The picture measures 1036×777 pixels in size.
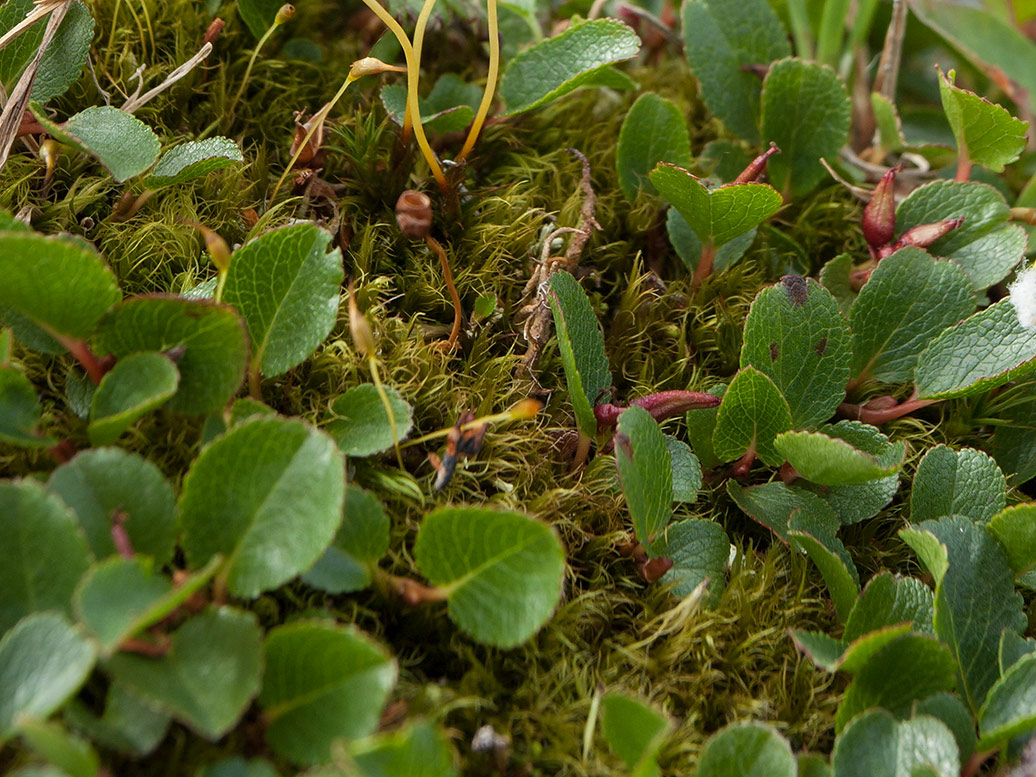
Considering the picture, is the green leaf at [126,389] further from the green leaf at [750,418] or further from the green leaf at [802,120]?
the green leaf at [802,120]

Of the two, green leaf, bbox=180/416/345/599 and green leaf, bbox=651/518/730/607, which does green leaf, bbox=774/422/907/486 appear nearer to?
green leaf, bbox=651/518/730/607

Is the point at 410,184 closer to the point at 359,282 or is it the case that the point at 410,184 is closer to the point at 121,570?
the point at 359,282

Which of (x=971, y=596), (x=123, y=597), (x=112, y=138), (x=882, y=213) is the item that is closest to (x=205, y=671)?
(x=123, y=597)

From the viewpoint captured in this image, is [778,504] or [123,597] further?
[778,504]

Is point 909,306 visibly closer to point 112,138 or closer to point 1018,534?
point 1018,534

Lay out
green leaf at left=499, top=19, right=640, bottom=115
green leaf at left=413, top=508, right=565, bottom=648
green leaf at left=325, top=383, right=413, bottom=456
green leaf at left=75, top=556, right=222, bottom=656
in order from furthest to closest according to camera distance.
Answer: green leaf at left=499, top=19, right=640, bottom=115
green leaf at left=325, top=383, right=413, bottom=456
green leaf at left=413, top=508, right=565, bottom=648
green leaf at left=75, top=556, right=222, bottom=656

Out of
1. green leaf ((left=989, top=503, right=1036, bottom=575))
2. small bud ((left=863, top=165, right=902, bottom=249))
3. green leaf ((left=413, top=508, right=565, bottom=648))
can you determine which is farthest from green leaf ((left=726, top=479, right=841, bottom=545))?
small bud ((left=863, top=165, right=902, bottom=249))
